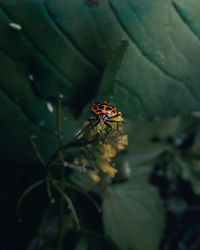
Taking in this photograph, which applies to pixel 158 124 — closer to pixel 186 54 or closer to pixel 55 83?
pixel 186 54

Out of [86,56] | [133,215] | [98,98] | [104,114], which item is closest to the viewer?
[104,114]

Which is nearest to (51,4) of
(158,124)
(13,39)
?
(13,39)

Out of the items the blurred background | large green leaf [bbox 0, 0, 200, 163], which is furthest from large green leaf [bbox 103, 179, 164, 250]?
large green leaf [bbox 0, 0, 200, 163]

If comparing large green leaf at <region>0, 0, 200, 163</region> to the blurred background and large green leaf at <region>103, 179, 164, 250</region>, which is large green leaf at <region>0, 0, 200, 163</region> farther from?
large green leaf at <region>103, 179, 164, 250</region>

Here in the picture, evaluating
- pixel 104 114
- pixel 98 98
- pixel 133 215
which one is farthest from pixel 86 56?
pixel 133 215

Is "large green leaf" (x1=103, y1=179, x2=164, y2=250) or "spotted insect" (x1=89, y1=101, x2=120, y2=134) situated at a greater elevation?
"spotted insect" (x1=89, y1=101, x2=120, y2=134)

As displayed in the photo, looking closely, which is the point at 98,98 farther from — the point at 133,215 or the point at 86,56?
the point at 133,215
